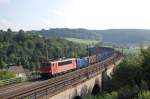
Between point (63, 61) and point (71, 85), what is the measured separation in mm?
28460

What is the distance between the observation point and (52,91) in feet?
136

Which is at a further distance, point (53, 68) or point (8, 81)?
point (53, 68)

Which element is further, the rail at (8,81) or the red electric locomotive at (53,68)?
the red electric locomotive at (53,68)

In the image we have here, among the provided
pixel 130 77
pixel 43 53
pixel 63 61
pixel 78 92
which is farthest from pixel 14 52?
pixel 78 92

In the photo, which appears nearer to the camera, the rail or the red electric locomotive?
the rail

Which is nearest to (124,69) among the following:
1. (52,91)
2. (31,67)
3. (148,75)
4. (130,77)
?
(130,77)

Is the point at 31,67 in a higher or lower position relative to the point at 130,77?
lower

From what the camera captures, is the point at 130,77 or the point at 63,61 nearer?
the point at 130,77

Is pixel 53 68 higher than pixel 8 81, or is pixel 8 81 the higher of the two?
pixel 53 68

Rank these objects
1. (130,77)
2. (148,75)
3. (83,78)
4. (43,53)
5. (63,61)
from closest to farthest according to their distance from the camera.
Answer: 1. (83,78)
2. (148,75)
3. (130,77)
4. (63,61)
5. (43,53)

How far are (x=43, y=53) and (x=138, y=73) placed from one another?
12805 centimetres

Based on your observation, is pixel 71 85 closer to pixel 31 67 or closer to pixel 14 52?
pixel 31 67

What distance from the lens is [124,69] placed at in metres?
71.5

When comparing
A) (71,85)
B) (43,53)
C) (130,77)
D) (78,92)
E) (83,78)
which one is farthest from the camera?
(43,53)
